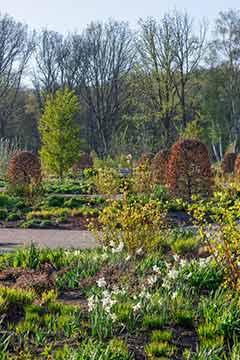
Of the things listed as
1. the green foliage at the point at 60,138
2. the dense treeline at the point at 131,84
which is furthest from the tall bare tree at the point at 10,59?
the green foliage at the point at 60,138

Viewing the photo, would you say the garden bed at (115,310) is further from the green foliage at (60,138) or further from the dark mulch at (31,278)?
the green foliage at (60,138)

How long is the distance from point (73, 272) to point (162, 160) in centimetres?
1337

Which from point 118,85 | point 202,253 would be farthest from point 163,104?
point 202,253

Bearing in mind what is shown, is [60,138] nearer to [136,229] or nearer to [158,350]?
[136,229]

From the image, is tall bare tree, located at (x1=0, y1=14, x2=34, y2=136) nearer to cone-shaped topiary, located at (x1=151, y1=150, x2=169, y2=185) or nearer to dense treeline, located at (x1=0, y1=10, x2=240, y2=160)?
dense treeline, located at (x1=0, y1=10, x2=240, y2=160)

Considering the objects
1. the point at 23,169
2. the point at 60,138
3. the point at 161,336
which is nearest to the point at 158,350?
the point at 161,336

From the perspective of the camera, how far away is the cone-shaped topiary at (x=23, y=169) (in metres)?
15.1

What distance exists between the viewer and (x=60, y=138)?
2358 cm

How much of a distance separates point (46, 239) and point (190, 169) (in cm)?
470

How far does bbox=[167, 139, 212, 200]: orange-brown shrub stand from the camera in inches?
513

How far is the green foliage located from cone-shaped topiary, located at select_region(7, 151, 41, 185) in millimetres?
8009

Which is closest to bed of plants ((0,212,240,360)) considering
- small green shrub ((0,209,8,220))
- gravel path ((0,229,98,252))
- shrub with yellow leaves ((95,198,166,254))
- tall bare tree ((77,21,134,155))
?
shrub with yellow leaves ((95,198,166,254))

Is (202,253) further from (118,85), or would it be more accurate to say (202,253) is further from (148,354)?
(118,85)

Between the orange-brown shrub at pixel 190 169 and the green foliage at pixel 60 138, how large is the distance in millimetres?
10672
